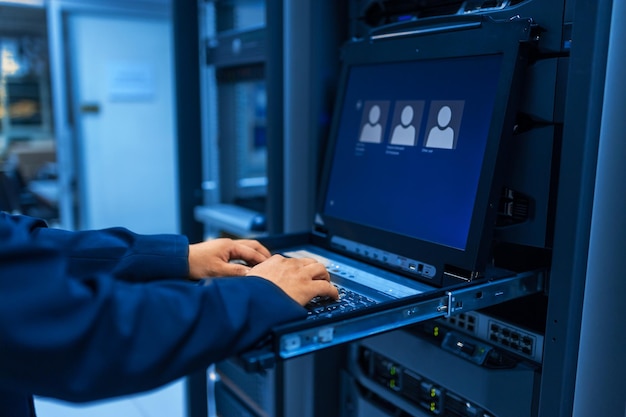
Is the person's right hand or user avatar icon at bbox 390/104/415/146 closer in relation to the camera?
the person's right hand

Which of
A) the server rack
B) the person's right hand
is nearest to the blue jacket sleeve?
the person's right hand

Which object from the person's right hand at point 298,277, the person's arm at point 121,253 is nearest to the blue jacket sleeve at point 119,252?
the person's arm at point 121,253

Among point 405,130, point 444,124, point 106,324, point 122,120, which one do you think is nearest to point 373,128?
point 405,130

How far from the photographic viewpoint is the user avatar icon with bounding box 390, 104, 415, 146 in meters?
1.18

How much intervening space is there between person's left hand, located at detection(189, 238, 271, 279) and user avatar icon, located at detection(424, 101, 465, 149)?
1.36ft

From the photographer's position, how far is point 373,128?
50.2 inches

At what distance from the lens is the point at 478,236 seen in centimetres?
100

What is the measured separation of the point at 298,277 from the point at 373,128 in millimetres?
512

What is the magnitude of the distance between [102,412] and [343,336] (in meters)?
2.16

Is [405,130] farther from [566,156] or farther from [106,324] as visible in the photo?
[106,324]

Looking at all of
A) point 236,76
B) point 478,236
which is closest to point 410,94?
point 478,236

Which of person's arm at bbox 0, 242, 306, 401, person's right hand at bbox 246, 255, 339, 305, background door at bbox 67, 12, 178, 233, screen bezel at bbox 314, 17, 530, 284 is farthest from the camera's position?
background door at bbox 67, 12, 178, 233

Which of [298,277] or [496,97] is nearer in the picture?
[298,277]

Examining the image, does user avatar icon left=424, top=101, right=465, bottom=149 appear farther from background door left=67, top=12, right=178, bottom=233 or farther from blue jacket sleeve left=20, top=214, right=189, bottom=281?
background door left=67, top=12, right=178, bottom=233
